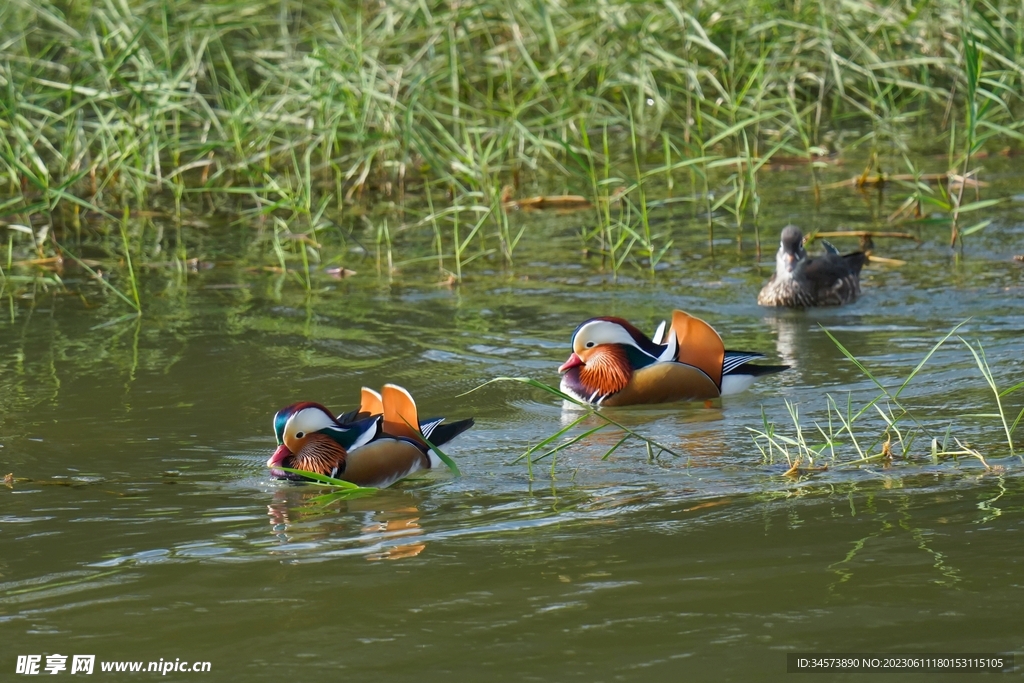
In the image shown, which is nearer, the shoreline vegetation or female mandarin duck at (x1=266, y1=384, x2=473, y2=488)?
female mandarin duck at (x1=266, y1=384, x2=473, y2=488)

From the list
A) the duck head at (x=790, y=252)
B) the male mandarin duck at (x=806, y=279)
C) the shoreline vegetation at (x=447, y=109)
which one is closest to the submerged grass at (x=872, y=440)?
the male mandarin duck at (x=806, y=279)

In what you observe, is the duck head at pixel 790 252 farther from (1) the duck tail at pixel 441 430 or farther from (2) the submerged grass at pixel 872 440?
(1) the duck tail at pixel 441 430

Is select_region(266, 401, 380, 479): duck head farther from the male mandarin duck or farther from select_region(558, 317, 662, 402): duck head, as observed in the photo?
the male mandarin duck

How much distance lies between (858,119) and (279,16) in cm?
559

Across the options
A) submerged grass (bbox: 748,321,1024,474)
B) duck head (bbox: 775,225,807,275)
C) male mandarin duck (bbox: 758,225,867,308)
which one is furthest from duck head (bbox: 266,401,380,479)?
duck head (bbox: 775,225,807,275)

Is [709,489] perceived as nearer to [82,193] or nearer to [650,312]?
[650,312]

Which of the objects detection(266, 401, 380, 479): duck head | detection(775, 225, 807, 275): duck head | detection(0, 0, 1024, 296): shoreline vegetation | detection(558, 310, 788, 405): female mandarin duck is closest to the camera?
detection(266, 401, 380, 479): duck head

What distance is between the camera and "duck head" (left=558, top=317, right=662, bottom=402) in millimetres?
6285

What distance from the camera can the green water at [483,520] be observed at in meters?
3.58

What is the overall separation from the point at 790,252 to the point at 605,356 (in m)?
2.65

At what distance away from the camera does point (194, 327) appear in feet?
26.0

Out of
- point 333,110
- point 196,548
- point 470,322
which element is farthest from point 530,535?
point 333,110

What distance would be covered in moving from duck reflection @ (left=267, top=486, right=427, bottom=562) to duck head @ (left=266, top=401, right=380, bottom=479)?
105mm

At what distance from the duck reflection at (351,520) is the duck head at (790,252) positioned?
424 cm
